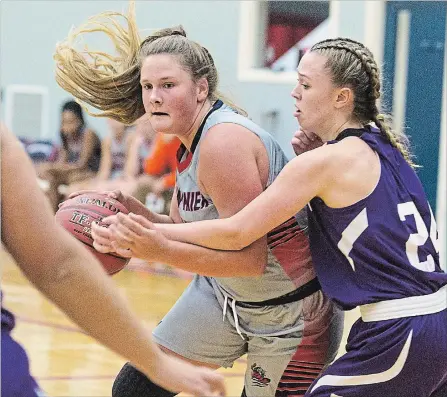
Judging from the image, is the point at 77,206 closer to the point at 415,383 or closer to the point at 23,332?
the point at 415,383

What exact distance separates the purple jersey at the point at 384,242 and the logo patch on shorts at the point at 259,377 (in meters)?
0.51

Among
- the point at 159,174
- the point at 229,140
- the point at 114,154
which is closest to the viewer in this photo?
the point at 229,140

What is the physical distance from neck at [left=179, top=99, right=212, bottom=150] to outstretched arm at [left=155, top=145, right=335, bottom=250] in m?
0.43

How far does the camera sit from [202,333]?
10.6 ft

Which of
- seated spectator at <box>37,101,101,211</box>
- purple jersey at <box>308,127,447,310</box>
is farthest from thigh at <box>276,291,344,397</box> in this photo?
seated spectator at <box>37,101,101,211</box>

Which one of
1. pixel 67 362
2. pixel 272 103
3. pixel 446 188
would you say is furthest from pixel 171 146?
pixel 67 362

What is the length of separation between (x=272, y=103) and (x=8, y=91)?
140 inches

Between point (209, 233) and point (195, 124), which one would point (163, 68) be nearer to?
point (195, 124)

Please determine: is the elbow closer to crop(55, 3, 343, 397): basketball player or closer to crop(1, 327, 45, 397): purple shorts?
crop(55, 3, 343, 397): basketball player

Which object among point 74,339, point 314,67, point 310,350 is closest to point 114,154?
point 74,339

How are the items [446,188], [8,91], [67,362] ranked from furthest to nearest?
[8,91]
[446,188]
[67,362]

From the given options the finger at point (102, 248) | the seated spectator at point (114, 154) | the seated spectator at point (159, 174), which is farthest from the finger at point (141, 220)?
the seated spectator at point (114, 154)

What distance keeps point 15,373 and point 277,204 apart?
1.23 m

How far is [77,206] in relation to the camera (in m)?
3.17
